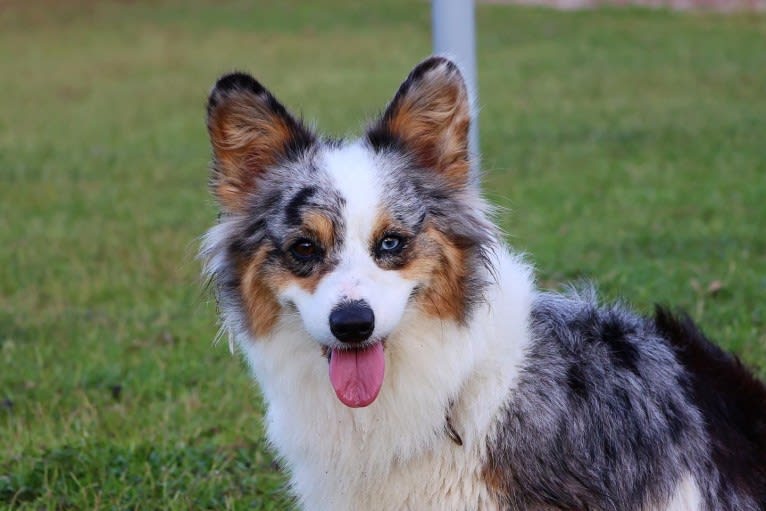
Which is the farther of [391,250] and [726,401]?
[726,401]

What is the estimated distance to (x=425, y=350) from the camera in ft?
12.6

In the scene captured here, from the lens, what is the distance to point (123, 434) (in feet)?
18.9

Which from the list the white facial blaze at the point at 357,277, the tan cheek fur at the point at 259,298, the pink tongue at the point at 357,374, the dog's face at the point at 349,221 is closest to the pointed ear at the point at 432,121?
the dog's face at the point at 349,221

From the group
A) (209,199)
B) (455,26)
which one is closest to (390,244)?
(455,26)

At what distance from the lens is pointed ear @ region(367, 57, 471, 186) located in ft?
12.9

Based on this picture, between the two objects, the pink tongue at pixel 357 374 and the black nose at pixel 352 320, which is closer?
the black nose at pixel 352 320

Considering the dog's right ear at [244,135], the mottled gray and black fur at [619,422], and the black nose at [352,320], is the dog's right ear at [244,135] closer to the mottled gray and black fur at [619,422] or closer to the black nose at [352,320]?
the black nose at [352,320]

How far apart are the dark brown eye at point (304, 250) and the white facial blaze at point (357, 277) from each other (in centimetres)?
10

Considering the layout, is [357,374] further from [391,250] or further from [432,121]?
[432,121]

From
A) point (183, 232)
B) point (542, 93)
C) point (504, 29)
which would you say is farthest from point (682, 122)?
point (504, 29)

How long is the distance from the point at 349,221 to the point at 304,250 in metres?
0.18

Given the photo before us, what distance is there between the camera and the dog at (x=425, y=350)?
3.77m

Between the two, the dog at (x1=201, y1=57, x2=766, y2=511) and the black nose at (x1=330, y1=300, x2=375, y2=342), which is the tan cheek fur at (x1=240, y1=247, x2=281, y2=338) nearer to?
the dog at (x1=201, y1=57, x2=766, y2=511)

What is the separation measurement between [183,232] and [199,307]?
7.86ft
